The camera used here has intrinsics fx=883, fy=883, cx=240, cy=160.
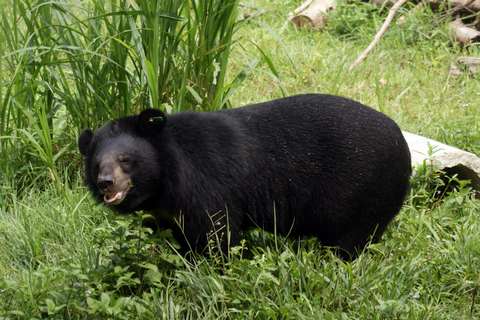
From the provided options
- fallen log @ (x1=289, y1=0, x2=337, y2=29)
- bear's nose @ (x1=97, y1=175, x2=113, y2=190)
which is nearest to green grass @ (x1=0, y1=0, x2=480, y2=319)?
bear's nose @ (x1=97, y1=175, x2=113, y2=190)

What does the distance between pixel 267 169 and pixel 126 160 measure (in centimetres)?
78

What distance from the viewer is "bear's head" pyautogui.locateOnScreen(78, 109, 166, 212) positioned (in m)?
4.16

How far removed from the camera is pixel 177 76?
5.49 meters

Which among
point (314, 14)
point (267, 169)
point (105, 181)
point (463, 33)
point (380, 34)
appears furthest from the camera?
point (314, 14)

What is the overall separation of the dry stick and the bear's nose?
13.1ft

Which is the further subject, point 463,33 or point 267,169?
point 463,33

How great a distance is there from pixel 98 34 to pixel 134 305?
2.13 meters

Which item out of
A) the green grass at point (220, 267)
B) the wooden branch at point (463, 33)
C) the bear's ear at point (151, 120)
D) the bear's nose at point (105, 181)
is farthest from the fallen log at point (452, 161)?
the wooden branch at point (463, 33)

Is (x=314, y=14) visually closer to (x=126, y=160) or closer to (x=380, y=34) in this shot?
(x=380, y=34)

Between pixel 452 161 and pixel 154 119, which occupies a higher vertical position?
pixel 154 119

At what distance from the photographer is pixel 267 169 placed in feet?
15.0

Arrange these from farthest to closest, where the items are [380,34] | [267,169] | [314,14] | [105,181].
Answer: [314,14] → [380,34] → [267,169] → [105,181]

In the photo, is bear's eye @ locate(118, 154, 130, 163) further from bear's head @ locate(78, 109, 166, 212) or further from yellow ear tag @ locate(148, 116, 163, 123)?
yellow ear tag @ locate(148, 116, 163, 123)

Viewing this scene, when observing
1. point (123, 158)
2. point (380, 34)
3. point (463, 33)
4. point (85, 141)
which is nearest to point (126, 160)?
point (123, 158)
